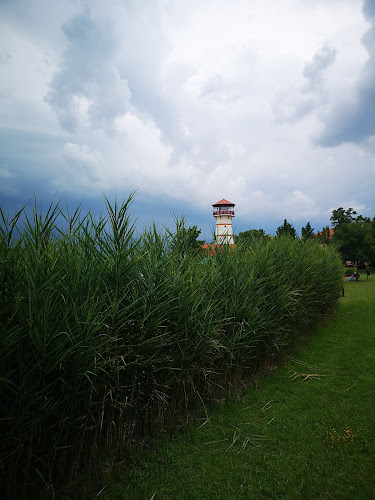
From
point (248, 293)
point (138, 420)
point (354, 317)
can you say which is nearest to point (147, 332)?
point (138, 420)

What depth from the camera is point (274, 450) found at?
3049mm

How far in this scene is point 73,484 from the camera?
2.38 m

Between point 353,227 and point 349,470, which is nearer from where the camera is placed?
point 349,470

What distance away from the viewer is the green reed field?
83.7 inches

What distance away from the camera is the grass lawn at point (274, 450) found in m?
2.51

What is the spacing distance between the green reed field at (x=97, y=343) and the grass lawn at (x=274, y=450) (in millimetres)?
268

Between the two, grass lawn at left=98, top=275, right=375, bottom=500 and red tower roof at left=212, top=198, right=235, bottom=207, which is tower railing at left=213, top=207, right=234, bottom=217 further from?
grass lawn at left=98, top=275, right=375, bottom=500

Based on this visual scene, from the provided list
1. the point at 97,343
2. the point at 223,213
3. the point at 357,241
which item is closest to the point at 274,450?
the point at 97,343

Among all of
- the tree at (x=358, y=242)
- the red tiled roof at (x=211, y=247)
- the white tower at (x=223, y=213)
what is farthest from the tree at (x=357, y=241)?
the red tiled roof at (x=211, y=247)

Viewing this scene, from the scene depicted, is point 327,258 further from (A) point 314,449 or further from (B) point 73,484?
(B) point 73,484

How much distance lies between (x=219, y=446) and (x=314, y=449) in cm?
85

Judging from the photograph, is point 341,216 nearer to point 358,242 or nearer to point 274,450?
point 358,242

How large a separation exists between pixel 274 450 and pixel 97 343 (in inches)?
75.9

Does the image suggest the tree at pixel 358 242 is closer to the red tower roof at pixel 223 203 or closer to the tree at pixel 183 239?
the red tower roof at pixel 223 203
